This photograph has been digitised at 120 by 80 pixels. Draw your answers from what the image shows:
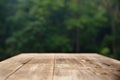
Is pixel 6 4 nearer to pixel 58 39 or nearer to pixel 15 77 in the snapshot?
pixel 58 39

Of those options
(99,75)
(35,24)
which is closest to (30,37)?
(35,24)

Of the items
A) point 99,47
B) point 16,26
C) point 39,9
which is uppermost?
point 39,9

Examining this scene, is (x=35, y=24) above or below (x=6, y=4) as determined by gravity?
below

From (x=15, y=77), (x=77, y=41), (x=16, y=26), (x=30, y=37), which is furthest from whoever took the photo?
(x=77, y=41)

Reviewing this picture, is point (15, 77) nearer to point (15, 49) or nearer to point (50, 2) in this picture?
point (15, 49)

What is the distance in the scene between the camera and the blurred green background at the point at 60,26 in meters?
14.1

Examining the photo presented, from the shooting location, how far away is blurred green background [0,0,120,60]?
14.1 m

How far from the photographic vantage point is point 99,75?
3.43ft

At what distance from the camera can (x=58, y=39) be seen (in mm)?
15805

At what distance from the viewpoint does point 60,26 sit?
17.1 meters

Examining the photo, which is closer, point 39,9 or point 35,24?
point 35,24

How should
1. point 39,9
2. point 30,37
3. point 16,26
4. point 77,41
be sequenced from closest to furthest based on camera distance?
→ point 30,37, point 16,26, point 39,9, point 77,41

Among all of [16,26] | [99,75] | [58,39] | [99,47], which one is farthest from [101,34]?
[99,75]

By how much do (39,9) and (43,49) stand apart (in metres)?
3.16
